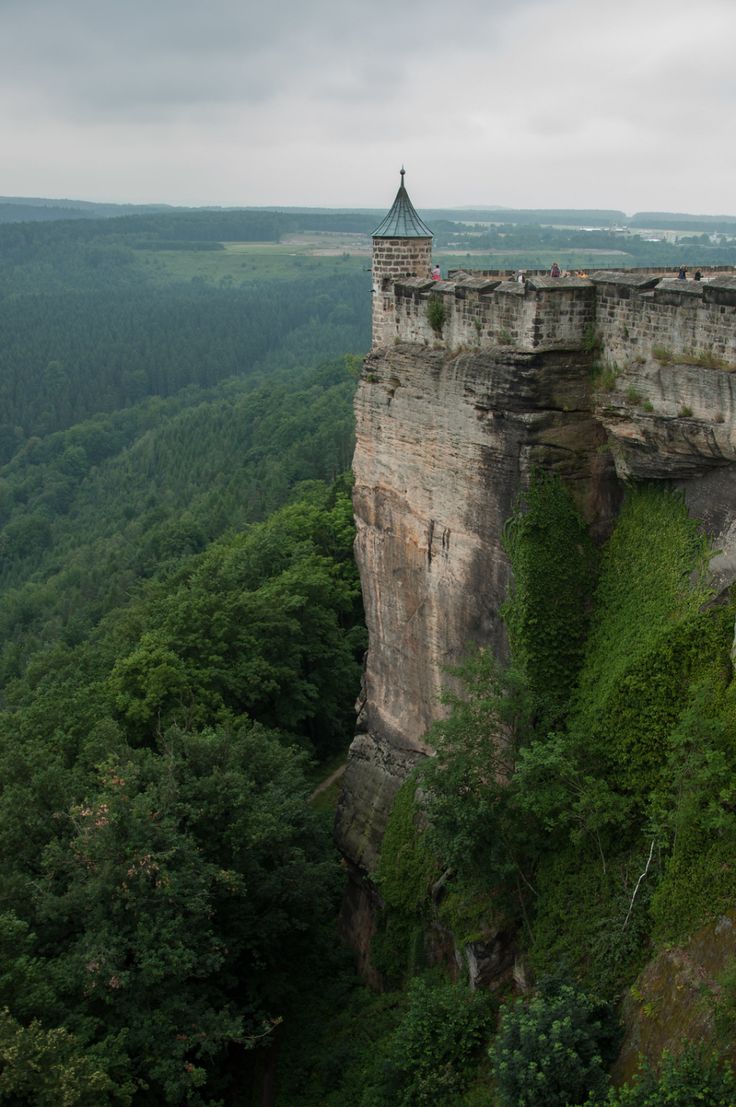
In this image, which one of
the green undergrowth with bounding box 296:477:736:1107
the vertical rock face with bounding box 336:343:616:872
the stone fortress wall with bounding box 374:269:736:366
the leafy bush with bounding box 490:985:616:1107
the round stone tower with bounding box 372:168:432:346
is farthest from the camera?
the round stone tower with bounding box 372:168:432:346

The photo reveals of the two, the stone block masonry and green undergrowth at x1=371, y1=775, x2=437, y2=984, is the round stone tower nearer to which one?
the stone block masonry

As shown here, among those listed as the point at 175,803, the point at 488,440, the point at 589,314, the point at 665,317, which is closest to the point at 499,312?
the point at 589,314

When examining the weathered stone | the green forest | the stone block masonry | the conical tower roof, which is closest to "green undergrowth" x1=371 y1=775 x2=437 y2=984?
the green forest

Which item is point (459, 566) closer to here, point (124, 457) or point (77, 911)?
point (77, 911)

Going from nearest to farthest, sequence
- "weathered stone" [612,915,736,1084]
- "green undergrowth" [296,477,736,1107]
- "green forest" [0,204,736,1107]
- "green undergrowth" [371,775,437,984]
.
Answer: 1. "weathered stone" [612,915,736,1084]
2. "green undergrowth" [296,477,736,1107]
3. "green forest" [0,204,736,1107]
4. "green undergrowth" [371,775,437,984]

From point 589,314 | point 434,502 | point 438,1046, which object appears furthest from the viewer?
point 434,502

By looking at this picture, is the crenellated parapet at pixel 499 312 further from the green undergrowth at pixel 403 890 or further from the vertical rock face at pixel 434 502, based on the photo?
the green undergrowth at pixel 403 890

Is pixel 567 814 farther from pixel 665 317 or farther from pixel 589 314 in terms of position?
pixel 589 314
